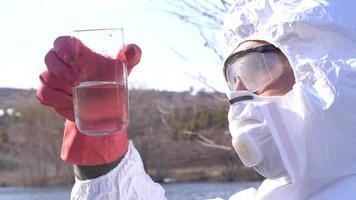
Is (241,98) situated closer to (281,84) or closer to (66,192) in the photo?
(281,84)

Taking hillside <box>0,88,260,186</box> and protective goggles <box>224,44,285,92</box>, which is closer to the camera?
protective goggles <box>224,44,285,92</box>

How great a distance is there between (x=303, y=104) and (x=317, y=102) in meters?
0.02

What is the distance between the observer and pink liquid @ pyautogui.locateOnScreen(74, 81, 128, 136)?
4.77ft

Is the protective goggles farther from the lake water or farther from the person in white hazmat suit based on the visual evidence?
the lake water

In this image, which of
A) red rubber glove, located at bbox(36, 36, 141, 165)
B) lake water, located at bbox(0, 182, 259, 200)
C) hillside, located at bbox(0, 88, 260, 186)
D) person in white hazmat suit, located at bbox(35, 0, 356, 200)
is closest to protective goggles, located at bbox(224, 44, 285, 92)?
person in white hazmat suit, located at bbox(35, 0, 356, 200)

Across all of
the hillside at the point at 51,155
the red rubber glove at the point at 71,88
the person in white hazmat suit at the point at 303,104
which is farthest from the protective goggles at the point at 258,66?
the hillside at the point at 51,155

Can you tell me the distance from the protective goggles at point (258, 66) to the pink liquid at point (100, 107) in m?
0.21

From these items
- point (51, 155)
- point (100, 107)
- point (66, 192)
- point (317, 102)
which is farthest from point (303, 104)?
point (51, 155)

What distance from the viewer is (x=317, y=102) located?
51.9 inches

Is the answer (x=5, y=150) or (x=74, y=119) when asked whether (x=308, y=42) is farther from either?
(x=5, y=150)

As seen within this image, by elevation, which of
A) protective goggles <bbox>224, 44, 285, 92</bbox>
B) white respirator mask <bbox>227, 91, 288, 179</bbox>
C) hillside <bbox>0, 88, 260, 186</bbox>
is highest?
protective goggles <bbox>224, 44, 285, 92</bbox>

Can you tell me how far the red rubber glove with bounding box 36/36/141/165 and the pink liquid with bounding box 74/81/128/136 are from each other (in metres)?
0.02

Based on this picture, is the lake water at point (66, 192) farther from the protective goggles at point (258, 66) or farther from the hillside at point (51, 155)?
the protective goggles at point (258, 66)

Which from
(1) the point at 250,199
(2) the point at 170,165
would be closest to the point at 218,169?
(2) the point at 170,165
